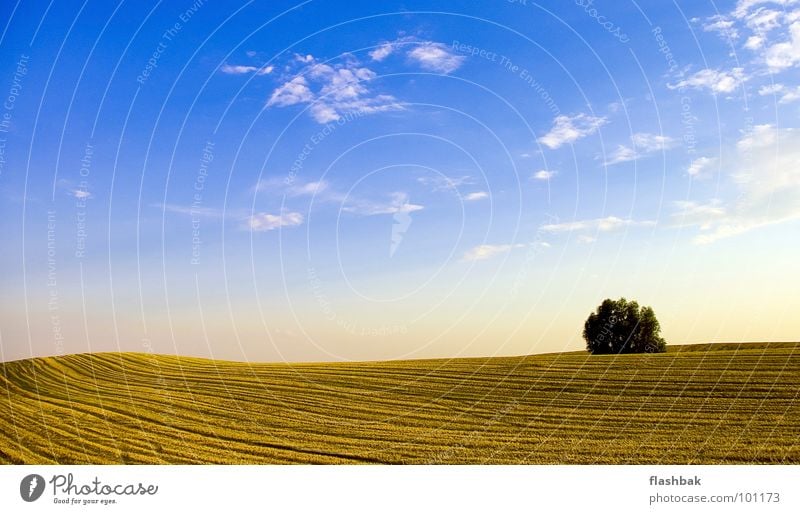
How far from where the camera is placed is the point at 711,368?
1348cm

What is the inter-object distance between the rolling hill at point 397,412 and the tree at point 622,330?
3.90m

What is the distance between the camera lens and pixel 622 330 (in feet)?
66.2
